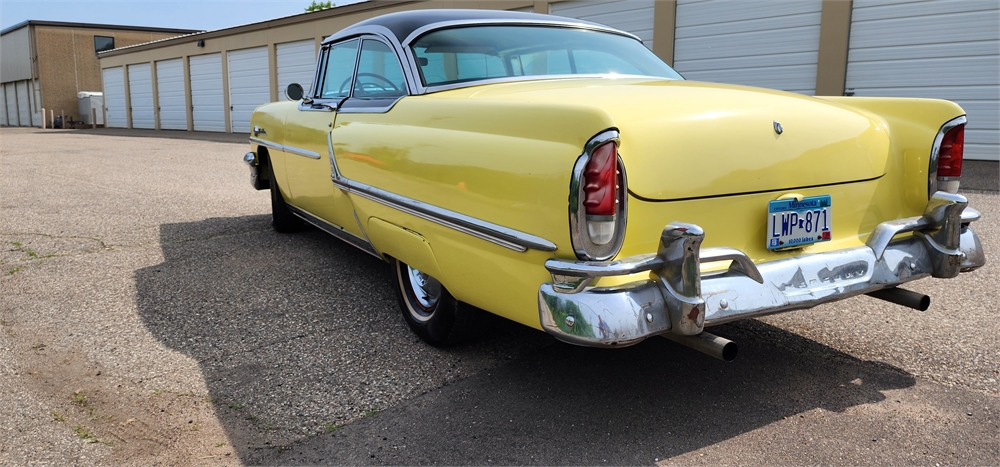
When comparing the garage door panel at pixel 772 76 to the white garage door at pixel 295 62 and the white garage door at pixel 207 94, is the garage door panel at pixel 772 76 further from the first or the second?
the white garage door at pixel 207 94

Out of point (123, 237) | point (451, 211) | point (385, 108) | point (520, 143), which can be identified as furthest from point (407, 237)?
point (123, 237)

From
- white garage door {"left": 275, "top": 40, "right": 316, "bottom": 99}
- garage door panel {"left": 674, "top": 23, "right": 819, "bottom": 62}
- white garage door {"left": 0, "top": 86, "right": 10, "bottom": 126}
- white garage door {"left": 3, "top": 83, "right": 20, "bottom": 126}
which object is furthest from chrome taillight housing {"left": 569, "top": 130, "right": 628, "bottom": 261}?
white garage door {"left": 0, "top": 86, "right": 10, "bottom": 126}

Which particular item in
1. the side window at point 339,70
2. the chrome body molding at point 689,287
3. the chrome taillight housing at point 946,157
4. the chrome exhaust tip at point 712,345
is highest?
the side window at point 339,70

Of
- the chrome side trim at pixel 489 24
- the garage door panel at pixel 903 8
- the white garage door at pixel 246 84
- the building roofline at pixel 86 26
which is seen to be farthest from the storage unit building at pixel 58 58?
the chrome side trim at pixel 489 24

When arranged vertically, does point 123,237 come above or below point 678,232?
below

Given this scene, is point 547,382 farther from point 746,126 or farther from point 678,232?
point 746,126

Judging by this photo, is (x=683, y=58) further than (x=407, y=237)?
Yes

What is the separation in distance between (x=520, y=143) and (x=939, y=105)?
177cm

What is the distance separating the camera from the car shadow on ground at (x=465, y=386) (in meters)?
2.48

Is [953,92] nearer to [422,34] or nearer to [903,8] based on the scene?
[903,8]

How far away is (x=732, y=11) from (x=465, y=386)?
1122 centimetres

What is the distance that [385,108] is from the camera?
11.3ft

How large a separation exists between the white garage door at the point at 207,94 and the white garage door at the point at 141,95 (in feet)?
Result: 13.3

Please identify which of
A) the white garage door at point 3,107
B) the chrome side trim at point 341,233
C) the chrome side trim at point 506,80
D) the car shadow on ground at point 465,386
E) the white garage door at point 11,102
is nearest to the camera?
the car shadow on ground at point 465,386
